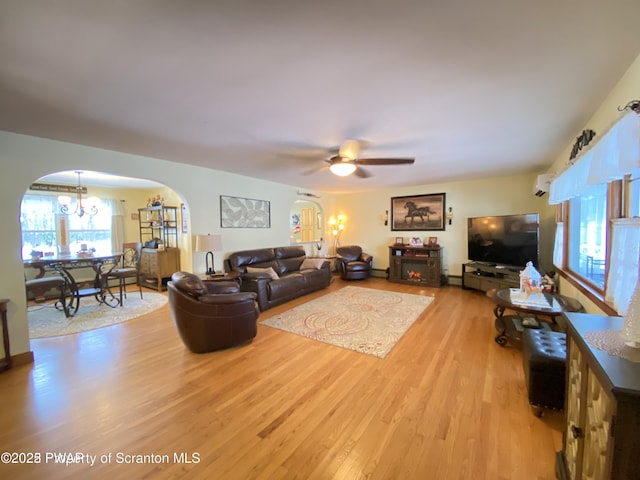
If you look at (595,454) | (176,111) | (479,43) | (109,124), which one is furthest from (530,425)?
(109,124)

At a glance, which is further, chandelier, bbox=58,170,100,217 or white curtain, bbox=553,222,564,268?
chandelier, bbox=58,170,100,217

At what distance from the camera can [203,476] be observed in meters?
1.46

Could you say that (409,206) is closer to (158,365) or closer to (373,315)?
(373,315)

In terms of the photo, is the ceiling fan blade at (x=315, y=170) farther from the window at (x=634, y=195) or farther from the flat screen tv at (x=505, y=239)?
the flat screen tv at (x=505, y=239)

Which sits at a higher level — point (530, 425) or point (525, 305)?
point (525, 305)

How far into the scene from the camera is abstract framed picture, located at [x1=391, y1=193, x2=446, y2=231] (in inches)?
251

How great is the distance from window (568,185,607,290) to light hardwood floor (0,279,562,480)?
4.02 feet

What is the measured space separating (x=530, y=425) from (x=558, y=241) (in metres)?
3.17

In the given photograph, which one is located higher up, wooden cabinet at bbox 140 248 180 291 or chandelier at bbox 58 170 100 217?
chandelier at bbox 58 170 100 217

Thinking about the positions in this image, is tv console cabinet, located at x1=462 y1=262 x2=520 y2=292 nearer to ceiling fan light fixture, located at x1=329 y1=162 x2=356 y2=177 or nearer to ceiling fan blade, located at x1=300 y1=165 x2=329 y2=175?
ceiling fan light fixture, located at x1=329 y1=162 x2=356 y2=177

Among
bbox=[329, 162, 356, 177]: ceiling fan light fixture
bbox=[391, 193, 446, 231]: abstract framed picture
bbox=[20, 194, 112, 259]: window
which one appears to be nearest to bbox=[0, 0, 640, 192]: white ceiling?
bbox=[329, 162, 356, 177]: ceiling fan light fixture

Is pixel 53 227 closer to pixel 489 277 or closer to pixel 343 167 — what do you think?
pixel 343 167

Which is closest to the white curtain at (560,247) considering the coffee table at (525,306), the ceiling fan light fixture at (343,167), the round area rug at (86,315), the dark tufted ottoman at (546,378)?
the coffee table at (525,306)

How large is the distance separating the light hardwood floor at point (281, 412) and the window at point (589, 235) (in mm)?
1227
